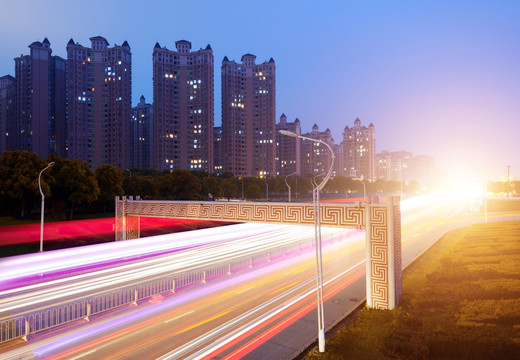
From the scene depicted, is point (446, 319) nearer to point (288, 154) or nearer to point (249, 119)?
point (249, 119)

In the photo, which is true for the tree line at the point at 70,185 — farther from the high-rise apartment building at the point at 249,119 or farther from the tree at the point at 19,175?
the high-rise apartment building at the point at 249,119

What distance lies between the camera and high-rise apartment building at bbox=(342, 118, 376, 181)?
185 metres

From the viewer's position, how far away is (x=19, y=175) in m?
33.5

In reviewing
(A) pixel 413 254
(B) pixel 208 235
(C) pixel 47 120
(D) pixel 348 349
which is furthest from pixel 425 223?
(C) pixel 47 120

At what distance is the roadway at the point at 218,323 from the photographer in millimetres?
11156

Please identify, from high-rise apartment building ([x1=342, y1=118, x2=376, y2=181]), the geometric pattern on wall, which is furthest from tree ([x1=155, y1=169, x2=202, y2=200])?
high-rise apartment building ([x1=342, y1=118, x2=376, y2=181])

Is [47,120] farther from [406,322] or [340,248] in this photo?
[406,322]

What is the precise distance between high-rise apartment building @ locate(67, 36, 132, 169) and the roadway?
11918 cm

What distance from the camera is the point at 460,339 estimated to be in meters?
11.9

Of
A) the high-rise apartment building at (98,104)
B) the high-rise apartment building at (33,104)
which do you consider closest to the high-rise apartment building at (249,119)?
the high-rise apartment building at (98,104)

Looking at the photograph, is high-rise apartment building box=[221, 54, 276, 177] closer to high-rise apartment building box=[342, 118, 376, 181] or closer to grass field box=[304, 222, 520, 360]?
high-rise apartment building box=[342, 118, 376, 181]

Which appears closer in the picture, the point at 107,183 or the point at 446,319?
the point at 446,319

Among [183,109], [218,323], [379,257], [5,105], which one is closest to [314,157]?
[183,109]

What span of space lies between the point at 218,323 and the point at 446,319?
10253 millimetres
